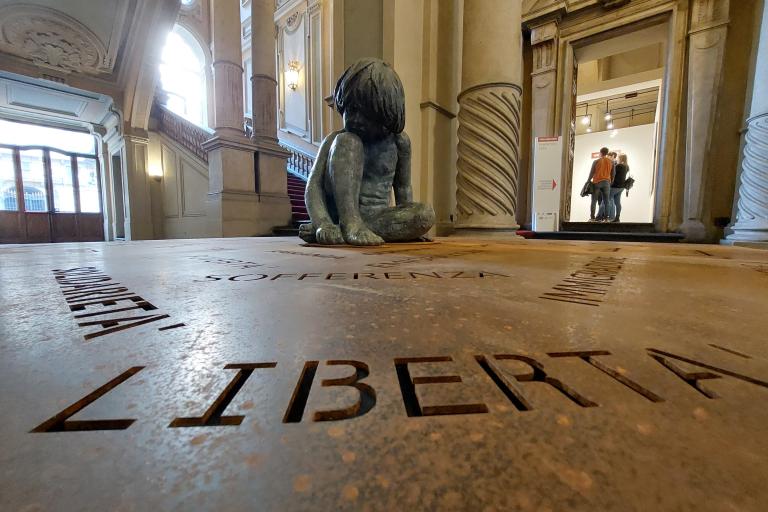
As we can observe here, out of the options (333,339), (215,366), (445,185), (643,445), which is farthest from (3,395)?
(445,185)

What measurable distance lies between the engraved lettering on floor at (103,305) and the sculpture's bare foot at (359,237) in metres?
1.35

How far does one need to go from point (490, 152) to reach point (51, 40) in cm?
825

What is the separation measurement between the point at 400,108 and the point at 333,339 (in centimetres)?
211

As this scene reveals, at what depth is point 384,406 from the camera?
0.37 meters

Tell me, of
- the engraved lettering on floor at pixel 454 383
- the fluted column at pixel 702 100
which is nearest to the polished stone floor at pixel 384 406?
the engraved lettering on floor at pixel 454 383

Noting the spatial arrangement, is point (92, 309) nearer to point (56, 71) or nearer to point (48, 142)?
point (56, 71)

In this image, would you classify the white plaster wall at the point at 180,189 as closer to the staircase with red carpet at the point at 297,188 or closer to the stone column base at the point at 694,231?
the staircase with red carpet at the point at 297,188

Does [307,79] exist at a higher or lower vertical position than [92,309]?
higher

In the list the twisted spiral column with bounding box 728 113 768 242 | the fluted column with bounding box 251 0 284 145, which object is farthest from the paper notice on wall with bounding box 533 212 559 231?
the fluted column with bounding box 251 0 284 145

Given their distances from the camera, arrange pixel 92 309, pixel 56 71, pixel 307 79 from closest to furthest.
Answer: pixel 92 309, pixel 56 71, pixel 307 79

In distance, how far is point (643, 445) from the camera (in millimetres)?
302

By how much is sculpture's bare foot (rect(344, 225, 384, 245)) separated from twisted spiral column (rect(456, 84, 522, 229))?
190 cm

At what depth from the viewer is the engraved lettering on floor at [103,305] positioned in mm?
649

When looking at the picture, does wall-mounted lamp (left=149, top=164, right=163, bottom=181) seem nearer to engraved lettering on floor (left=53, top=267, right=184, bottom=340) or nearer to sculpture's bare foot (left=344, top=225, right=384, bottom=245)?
sculpture's bare foot (left=344, top=225, right=384, bottom=245)
